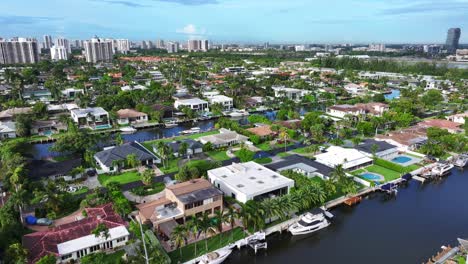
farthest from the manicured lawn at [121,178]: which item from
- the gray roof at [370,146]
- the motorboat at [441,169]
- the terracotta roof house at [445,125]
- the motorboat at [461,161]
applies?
the terracotta roof house at [445,125]

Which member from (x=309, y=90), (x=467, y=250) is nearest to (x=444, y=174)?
(x=467, y=250)

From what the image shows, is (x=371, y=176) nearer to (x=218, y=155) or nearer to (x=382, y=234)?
(x=382, y=234)

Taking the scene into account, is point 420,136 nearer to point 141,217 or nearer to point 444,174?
point 444,174

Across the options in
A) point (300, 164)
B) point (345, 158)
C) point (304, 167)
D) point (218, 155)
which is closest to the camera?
point (304, 167)

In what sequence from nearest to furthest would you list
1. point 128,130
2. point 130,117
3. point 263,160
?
point 263,160, point 128,130, point 130,117

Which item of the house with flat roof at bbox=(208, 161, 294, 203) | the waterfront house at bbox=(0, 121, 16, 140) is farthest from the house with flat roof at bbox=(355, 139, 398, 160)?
the waterfront house at bbox=(0, 121, 16, 140)

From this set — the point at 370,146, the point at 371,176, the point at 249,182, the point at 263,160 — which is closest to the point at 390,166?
the point at 371,176

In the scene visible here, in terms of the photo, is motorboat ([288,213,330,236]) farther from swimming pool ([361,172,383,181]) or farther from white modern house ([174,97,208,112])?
white modern house ([174,97,208,112])

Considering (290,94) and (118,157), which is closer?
(118,157)
